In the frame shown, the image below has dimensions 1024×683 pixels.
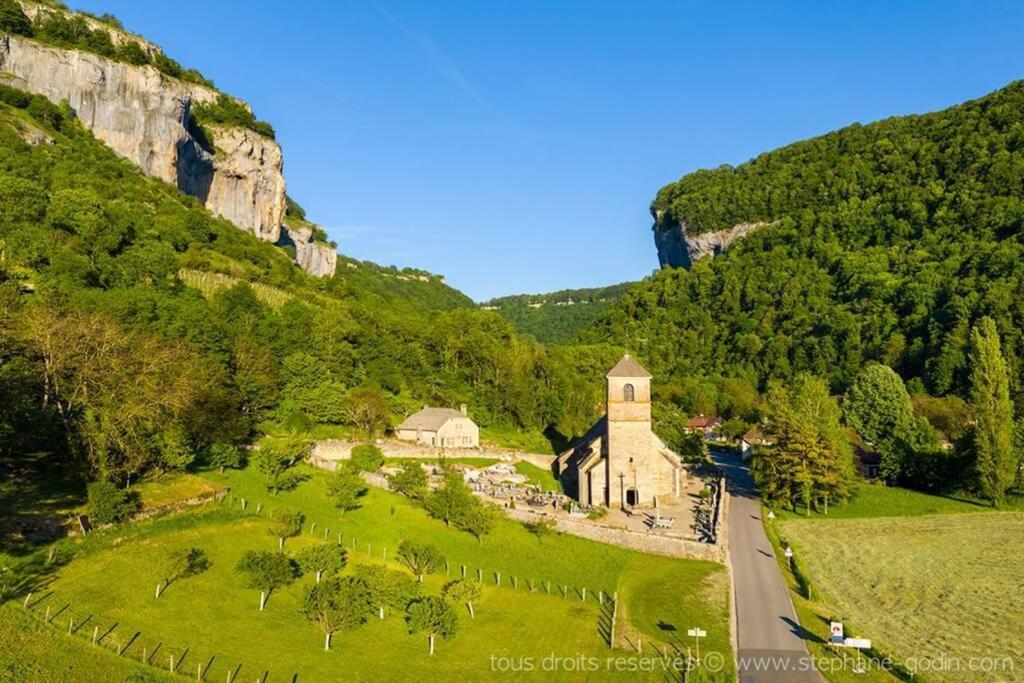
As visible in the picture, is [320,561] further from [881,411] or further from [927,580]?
[881,411]

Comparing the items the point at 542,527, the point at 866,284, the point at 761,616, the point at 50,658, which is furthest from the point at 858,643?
the point at 866,284

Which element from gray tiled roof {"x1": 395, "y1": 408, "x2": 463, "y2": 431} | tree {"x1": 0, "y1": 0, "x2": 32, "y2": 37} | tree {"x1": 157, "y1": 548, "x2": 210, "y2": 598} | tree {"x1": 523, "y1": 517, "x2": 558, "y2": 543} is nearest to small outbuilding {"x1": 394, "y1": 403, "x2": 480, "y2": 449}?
gray tiled roof {"x1": 395, "y1": 408, "x2": 463, "y2": 431}

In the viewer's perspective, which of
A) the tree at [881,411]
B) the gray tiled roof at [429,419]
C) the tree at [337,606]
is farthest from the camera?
the gray tiled roof at [429,419]

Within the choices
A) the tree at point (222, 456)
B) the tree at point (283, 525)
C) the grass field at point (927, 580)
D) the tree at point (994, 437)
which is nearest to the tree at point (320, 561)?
the tree at point (283, 525)

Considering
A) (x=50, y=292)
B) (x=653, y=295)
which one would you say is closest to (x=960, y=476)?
(x=50, y=292)

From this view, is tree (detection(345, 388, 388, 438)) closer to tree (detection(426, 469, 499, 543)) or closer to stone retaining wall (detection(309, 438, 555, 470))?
stone retaining wall (detection(309, 438, 555, 470))

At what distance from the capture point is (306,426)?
56.0 metres

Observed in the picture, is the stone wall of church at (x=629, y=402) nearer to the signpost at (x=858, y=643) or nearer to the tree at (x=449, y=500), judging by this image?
the tree at (x=449, y=500)

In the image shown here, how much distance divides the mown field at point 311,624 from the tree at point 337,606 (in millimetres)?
488

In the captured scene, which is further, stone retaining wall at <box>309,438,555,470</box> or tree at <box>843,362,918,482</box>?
tree at <box>843,362,918,482</box>

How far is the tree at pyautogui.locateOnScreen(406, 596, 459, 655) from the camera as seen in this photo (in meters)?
24.7

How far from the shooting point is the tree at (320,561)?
29.0 metres

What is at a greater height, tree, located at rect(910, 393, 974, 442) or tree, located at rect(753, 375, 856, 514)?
tree, located at rect(910, 393, 974, 442)

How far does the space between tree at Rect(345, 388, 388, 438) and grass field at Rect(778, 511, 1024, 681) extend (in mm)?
35691
